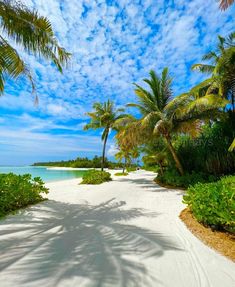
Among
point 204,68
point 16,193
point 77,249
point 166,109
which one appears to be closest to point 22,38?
point 16,193

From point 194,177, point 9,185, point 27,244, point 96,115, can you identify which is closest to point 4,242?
point 27,244

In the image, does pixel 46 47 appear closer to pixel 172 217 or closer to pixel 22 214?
pixel 22 214

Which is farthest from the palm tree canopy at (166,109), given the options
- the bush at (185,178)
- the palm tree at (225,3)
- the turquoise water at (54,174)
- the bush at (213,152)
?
the turquoise water at (54,174)

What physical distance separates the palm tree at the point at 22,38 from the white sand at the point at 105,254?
15.3ft

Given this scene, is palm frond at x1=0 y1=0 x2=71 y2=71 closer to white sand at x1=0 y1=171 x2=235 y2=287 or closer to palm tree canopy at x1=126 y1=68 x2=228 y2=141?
white sand at x1=0 y1=171 x2=235 y2=287

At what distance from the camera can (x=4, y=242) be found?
3.86m

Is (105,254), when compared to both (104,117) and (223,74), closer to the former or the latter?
(223,74)

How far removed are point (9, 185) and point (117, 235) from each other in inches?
161

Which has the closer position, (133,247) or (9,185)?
(133,247)

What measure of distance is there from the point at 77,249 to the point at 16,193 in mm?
3910

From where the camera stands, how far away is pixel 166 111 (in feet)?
44.3

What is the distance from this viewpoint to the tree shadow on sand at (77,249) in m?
2.71

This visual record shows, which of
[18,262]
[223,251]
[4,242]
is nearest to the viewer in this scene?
[18,262]

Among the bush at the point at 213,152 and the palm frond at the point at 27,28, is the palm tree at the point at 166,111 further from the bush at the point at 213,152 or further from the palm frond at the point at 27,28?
the palm frond at the point at 27,28
